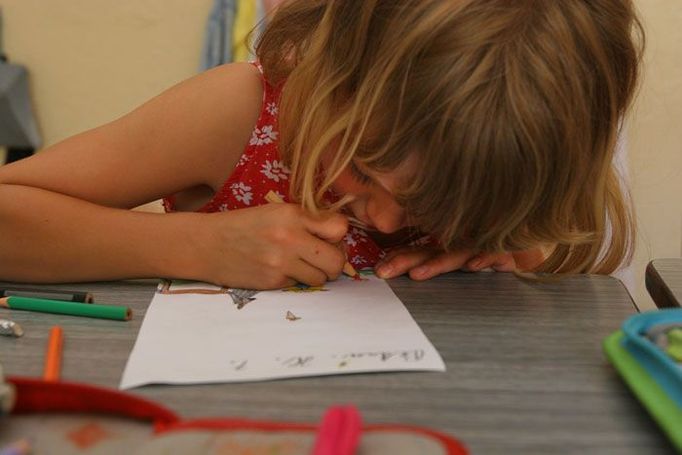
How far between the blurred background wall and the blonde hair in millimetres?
1048

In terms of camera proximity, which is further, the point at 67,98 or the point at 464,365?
the point at 67,98

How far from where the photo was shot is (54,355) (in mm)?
512

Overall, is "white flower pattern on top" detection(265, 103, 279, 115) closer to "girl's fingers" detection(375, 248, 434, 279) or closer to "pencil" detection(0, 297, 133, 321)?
"girl's fingers" detection(375, 248, 434, 279)

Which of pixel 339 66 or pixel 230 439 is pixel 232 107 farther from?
pixel 230 439

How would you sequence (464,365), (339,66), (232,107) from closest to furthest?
(464,365)
(339,66)
(232,107)

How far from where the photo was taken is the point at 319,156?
2.34ft

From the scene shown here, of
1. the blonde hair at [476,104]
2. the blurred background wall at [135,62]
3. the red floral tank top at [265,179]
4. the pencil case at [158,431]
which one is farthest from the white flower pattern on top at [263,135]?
the blurred background wall at [135,62]

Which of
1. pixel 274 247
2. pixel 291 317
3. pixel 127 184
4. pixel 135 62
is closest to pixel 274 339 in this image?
pixel 291 317

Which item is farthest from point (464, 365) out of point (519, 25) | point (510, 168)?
point (519, 25)

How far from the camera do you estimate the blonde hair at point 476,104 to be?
1.93 feet

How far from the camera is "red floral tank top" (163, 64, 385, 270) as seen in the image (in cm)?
89

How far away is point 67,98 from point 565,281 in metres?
1.32

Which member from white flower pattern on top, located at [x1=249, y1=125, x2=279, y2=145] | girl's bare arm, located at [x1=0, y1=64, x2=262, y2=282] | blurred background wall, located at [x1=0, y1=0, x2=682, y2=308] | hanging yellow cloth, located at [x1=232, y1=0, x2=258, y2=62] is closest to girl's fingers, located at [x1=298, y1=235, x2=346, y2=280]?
girl's bare arm, located at [x1=0, y1=64, x2=262, y2=282]

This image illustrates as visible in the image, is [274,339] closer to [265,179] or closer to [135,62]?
[265,179]
